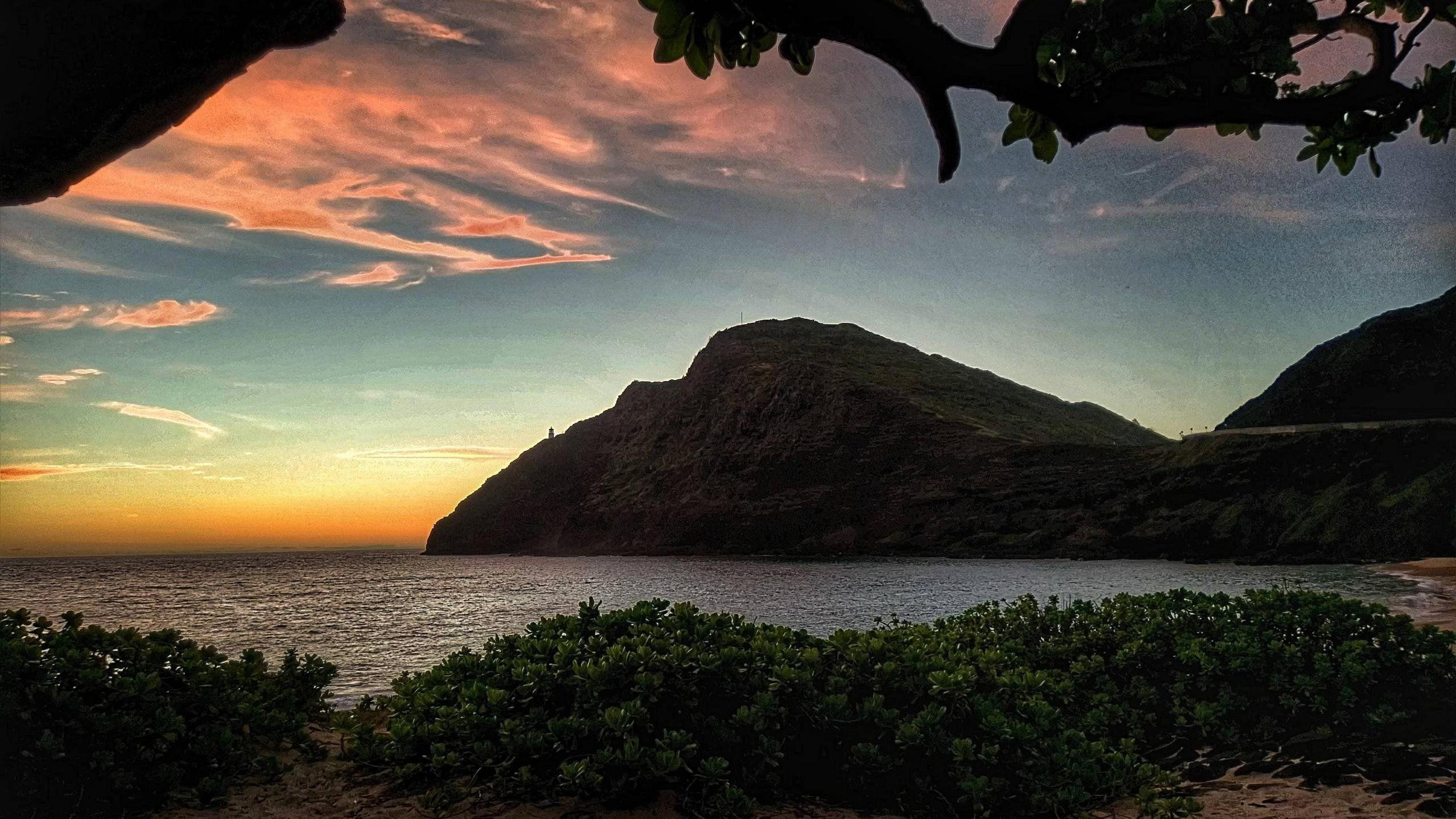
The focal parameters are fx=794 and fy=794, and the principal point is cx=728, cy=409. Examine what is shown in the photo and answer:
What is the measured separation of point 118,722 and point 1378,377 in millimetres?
114895

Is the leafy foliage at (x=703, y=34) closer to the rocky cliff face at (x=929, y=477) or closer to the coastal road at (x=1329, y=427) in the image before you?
the rocky cliff face at (x=929, y=477)

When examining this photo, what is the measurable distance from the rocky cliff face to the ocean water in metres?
7.27

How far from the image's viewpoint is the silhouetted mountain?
1.59 metres

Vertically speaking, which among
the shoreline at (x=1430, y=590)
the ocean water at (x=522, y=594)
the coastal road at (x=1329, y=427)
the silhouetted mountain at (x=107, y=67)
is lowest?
the ocean water at (x=522, y=594)

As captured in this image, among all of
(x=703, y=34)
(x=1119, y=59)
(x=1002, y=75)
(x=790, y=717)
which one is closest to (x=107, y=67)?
(x=703, y=34)

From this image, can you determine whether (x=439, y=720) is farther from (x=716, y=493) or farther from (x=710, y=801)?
(x=716, y=493)

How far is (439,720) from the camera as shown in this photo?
555cm

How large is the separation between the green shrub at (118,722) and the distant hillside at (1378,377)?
293 ft

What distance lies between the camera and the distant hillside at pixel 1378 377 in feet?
259

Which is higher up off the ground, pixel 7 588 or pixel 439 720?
pixel 439 720

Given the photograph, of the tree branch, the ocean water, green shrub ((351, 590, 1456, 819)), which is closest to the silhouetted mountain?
the tree branch

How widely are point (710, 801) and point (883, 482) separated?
127699 millimetres

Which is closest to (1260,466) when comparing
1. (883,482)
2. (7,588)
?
(883,482)

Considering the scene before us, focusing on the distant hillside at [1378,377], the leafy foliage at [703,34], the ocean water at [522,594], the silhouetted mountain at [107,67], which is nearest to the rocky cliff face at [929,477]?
the ocean water at [522,594]
